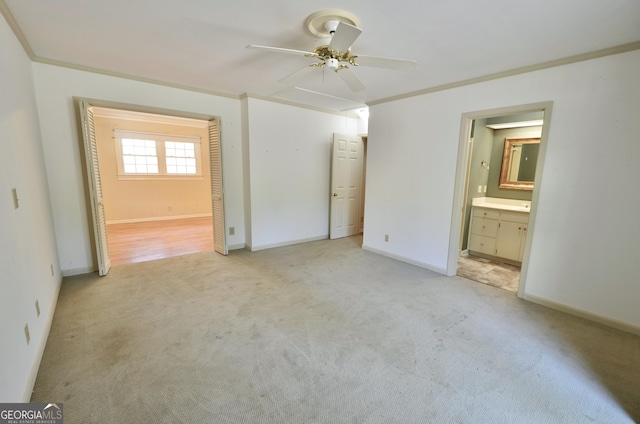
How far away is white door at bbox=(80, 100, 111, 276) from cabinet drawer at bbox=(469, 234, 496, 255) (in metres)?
5.37

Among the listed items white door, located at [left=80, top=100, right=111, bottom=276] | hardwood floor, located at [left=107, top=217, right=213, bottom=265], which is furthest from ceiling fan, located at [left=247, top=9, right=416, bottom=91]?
hardwood floor, located at [left=107, top=217, right=213, bottom=265]

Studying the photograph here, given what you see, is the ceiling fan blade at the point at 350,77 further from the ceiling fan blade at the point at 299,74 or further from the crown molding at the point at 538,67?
the crown molding at the point at 538,67

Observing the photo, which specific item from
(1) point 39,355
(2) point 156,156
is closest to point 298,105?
(1) point 39,355

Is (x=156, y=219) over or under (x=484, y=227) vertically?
under

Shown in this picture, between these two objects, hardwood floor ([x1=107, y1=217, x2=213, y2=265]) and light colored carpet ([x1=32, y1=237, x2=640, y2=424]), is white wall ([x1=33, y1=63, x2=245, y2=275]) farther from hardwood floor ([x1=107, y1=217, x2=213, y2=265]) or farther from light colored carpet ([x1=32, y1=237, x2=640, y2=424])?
hardwood floor ([x1=107, y1=217, x2=213, y2=265])

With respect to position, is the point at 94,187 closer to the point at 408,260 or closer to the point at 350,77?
the point at 350,77

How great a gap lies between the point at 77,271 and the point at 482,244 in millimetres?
5789

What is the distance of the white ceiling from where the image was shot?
1.91 metres

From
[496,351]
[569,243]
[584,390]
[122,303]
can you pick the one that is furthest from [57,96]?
[569,243]

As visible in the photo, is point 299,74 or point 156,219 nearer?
point 299,74

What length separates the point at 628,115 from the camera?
237cm

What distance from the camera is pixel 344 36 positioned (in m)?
1.80

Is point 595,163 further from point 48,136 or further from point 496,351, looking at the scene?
point 48,136

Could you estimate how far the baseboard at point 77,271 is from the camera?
11.1 ft
